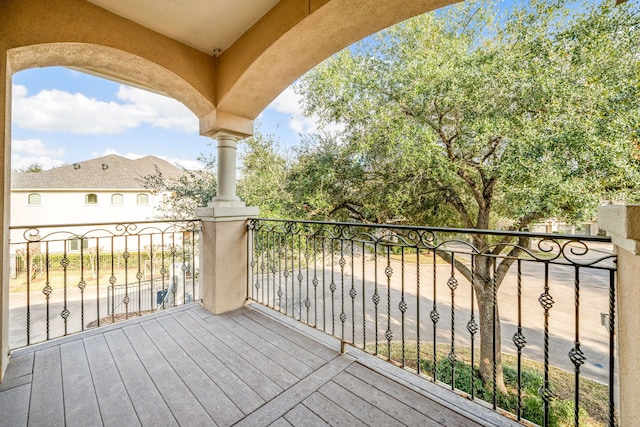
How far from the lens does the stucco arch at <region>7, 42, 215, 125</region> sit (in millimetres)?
1954

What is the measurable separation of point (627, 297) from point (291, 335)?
6.96 ft

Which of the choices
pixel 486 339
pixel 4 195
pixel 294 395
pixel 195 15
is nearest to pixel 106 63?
pixel 195 15

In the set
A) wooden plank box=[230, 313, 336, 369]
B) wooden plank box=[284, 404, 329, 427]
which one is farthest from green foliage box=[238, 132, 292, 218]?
wooden plank box=[284, 404, 329, 427]

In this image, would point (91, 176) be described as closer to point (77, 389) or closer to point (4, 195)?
point (4, 195)

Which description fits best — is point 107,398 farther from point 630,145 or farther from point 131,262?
point 131,262

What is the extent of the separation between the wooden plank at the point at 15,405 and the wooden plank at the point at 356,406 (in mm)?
1665

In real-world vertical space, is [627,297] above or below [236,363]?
above

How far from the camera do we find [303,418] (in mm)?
1448

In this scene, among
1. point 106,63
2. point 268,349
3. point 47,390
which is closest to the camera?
point 47,390

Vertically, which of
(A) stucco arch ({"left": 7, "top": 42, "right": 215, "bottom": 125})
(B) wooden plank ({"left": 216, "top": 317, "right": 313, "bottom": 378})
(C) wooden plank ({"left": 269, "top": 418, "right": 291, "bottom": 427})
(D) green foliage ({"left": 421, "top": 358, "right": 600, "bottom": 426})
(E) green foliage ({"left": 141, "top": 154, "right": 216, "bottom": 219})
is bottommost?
(D) green foliage ({"left": 421, "top": 358, "right": 600, "bottom": 426})

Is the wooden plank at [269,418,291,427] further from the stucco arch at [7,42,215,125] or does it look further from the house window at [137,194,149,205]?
the house window at [137,194,149,205]

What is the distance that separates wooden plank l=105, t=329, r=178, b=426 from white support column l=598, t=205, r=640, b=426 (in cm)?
204

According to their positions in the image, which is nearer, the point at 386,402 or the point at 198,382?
the point at 386,402

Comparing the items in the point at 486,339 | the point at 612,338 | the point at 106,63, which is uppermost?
the point at 106,63
